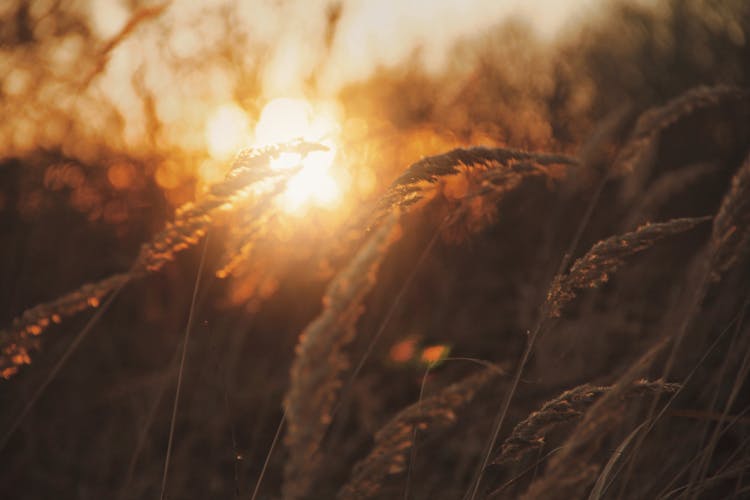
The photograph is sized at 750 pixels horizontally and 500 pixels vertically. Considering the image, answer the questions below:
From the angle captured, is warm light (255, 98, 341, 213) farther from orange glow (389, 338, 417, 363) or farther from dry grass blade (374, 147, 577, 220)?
dry grass blade (374, 147, 577, 220)

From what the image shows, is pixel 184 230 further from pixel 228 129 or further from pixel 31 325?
pixel 228 129

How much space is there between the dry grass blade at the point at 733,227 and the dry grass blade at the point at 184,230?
0.83 metres

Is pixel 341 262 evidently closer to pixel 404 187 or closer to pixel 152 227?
pixel 152 227

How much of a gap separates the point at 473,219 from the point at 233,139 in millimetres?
1728

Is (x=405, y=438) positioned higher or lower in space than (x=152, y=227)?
lower

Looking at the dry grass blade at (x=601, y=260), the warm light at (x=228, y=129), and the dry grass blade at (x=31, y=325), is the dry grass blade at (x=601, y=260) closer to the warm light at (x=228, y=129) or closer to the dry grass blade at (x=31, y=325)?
the dry grass blade at (x=31, y=325)

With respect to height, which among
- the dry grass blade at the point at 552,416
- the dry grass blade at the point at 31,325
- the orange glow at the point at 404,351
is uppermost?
the dry grass blade at the point at 31,325

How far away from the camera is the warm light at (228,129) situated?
3.15 m

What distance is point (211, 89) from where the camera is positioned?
3324 mm

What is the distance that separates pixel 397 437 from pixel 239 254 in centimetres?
51

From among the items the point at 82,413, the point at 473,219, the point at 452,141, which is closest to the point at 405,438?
the point at 473,219

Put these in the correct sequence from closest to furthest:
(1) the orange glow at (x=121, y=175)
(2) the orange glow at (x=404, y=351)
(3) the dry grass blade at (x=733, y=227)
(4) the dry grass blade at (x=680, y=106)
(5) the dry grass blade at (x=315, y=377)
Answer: (5) the dry grass blade at (x=315, y=377), (3) the dry grass blade at (x=733, y=227), (4) the dry grass blade at (x=680, y=106), (2) the orange glow at (x=404, y=351), (1) the orange glow at (x=121, y=175)

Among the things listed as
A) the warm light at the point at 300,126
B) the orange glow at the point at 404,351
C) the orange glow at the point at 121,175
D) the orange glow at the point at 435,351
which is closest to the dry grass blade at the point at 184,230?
the warm light at the point at 300,126

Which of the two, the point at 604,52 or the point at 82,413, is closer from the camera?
the point at 82,413
